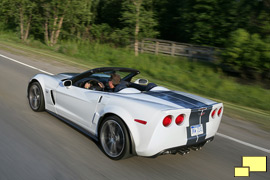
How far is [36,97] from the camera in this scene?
6.18m

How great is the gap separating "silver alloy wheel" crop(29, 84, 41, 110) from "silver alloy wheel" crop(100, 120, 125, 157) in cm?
221

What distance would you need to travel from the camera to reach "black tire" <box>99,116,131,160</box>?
162 inches

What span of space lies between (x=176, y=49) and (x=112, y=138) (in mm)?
18089

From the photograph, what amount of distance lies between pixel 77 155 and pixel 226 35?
18712 millimetres

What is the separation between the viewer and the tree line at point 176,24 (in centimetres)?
1305

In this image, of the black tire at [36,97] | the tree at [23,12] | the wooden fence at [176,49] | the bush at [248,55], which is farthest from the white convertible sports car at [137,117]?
the tree at [23,12]

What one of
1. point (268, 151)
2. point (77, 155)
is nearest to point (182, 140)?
point (77, 155)

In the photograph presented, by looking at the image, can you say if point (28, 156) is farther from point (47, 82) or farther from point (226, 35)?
point (226, 35)

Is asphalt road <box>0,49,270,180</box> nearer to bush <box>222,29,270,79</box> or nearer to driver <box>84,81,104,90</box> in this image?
driver <box>84,81,104,90</box>

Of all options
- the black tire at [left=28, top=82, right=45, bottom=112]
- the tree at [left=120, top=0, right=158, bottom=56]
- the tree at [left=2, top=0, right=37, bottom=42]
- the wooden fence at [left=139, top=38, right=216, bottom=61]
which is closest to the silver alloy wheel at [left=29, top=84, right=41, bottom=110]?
the black tire at [left=28, top=82, right=45, bottom=112]

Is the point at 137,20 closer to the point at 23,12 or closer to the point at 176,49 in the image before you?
the point at 176,49

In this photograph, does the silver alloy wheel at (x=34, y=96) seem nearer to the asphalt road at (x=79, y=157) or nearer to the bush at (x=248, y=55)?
the asphalt road at (x=79, y=157)

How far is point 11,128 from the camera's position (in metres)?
5.17

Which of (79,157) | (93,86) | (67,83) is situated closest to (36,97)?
(67,83)
